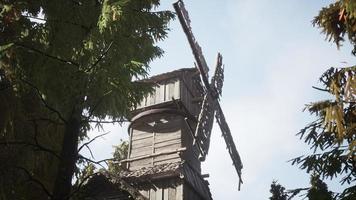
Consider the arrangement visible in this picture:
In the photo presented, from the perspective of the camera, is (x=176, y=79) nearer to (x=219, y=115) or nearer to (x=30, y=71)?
(x=219, y=115)

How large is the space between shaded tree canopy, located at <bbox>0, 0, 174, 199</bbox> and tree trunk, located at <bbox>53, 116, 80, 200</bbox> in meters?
0.02

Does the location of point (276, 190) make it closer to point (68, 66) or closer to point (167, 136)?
point (167, 136)

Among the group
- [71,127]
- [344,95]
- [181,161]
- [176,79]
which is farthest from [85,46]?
[176,79]

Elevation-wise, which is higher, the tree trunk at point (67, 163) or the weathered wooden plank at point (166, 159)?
the weathered wooden plank at point (166, 159)

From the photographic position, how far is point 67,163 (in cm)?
798

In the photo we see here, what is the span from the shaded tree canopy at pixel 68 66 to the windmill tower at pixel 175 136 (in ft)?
25.1

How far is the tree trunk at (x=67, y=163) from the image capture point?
773 cm

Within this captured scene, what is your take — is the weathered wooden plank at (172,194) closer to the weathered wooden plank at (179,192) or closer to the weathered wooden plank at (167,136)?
the weathered wooden plank at (179,192)

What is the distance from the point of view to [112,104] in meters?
8.53

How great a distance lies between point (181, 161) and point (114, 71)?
31.6 feet

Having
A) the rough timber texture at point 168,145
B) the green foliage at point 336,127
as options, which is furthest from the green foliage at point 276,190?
the green foliage at point 336,127

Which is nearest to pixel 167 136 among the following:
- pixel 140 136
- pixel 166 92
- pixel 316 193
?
pixel 140 136

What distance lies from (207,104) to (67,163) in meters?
13.1

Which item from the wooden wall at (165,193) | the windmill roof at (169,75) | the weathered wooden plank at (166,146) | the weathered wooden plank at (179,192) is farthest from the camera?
the windmill roof at (169,75)
